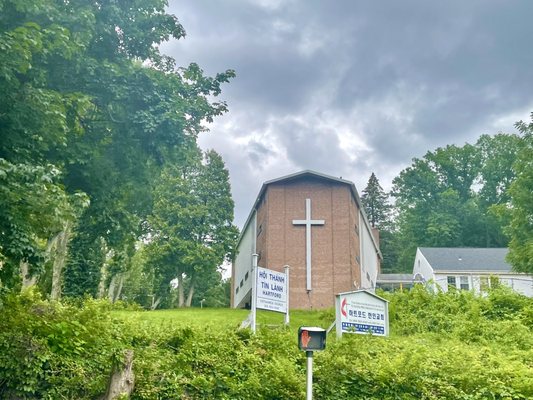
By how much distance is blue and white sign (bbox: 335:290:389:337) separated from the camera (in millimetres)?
13727

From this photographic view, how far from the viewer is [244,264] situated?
38969 mm

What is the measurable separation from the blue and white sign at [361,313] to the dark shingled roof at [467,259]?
29.4 meters

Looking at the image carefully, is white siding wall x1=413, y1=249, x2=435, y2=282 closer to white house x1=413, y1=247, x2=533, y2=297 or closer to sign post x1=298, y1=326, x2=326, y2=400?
white house x1=413, y1=247, x2=533, y2=297

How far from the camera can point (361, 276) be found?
33.7m

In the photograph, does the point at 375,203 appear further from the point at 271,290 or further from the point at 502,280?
the point at 271,290

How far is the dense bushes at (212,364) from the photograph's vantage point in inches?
354

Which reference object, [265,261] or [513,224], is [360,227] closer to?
[265,261]

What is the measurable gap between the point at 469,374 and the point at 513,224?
1936 centimetres

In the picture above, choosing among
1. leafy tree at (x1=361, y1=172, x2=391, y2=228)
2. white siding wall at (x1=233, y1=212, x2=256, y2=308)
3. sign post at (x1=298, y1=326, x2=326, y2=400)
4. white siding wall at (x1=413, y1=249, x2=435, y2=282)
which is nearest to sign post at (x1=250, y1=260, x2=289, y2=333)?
sign post at (x1=298, y1=326, x2=326, y2=400)

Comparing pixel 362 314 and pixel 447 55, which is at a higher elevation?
pixel 447 55

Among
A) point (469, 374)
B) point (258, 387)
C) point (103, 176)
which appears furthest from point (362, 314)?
point (103, 176)

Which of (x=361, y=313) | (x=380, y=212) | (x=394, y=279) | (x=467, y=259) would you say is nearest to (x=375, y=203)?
(x=380, y=212)

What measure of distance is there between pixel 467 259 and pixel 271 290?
3350 centimetres

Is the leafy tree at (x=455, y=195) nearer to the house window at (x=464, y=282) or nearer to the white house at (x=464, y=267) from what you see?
the white house at (x=464, y=267)
